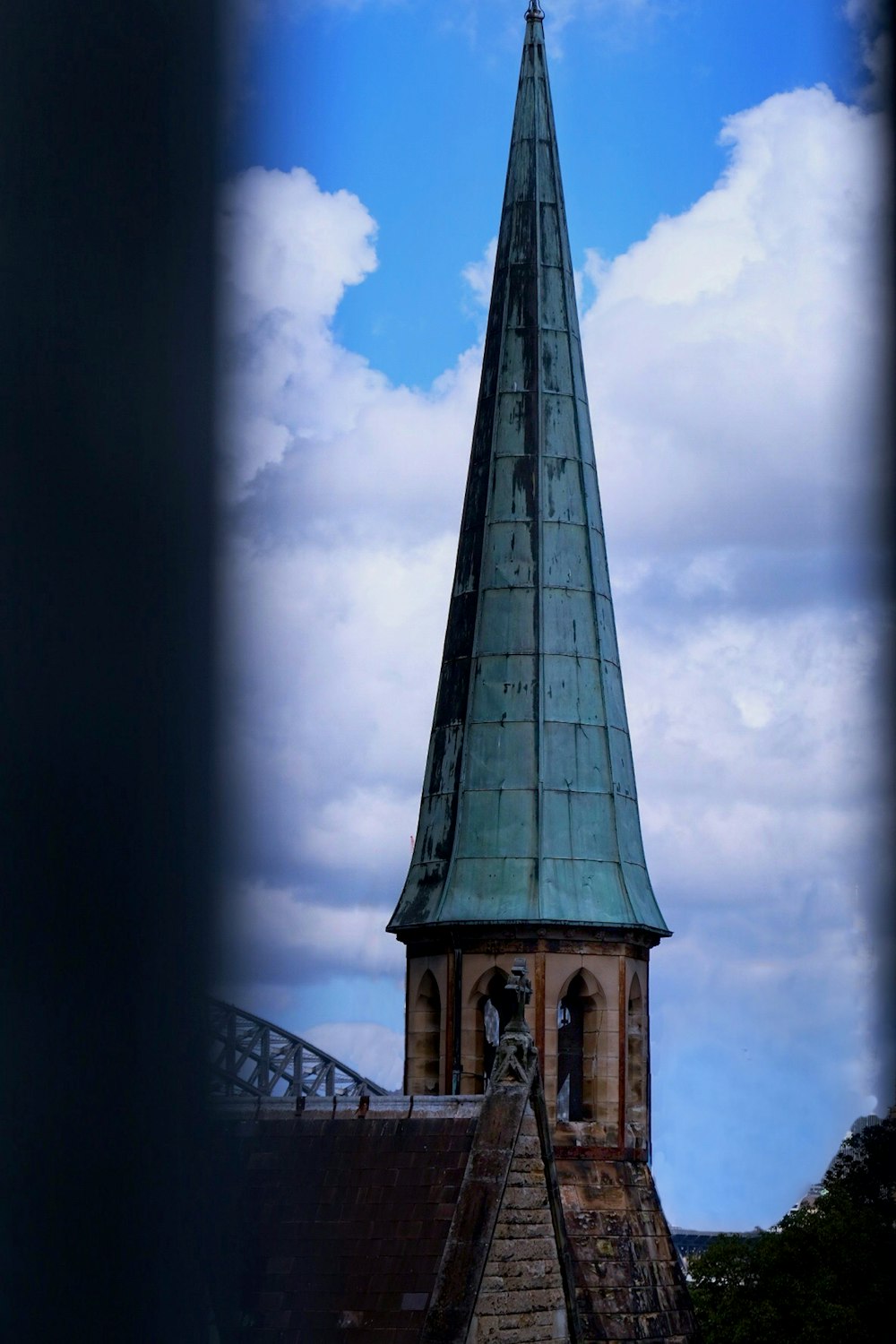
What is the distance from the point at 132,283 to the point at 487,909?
2808 centimetres

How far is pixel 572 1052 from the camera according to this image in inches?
1649

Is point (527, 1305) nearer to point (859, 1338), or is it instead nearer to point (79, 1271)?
point (79, 1271)

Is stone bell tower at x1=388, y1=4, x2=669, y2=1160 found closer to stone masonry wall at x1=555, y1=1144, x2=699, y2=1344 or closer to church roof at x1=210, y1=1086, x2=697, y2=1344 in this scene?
stone masonry wall at x1=555, y1=1144, x2=699, y2=1344

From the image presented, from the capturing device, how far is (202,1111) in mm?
14867

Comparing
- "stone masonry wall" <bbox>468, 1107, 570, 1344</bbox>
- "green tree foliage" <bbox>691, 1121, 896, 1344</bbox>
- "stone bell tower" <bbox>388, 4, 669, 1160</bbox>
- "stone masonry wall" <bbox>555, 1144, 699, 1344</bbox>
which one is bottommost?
"stone masonry wall" <bbox>468, 1107, 570, 1344</bbox>

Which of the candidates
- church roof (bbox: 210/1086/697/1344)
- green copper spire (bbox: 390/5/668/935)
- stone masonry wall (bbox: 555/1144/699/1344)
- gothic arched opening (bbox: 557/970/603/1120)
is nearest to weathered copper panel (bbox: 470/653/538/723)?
green copper spire (bbox: 390/5/668/935)

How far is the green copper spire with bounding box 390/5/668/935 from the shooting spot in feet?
139

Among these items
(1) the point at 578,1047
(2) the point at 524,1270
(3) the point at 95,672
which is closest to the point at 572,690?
(1) the point at 578,1047

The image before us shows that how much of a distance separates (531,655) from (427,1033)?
710cm

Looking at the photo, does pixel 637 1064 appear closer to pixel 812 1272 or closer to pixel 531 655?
pixel 531 655

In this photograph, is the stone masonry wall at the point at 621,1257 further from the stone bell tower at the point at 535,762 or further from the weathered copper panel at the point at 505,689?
the weathered copper panel at the point at 505,689

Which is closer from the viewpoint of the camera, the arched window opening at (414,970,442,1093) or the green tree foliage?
the arched window opening at (414,970,442,1093)

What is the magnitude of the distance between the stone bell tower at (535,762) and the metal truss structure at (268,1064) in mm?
3283

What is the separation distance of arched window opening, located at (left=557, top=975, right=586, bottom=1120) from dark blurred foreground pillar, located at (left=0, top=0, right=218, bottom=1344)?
2605 centimetres
